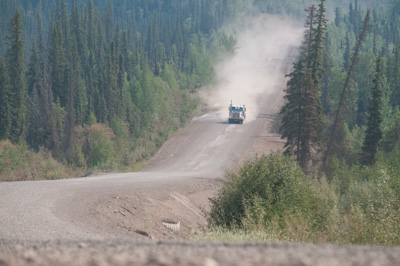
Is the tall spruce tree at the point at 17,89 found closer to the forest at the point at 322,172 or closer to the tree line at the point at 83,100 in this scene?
the tree line at the point at 83,100

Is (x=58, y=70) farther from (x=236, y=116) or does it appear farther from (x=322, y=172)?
(x=322, y=172)

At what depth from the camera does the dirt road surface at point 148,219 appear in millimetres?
6898

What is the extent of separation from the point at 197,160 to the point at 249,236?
3003 cm

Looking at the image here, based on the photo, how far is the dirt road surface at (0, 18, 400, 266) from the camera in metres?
6.90

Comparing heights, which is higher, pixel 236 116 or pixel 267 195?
pixel 236 116

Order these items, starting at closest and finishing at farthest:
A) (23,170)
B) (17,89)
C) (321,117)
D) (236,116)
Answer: (23,170)
(321,117)
(236,116)
(17,89)

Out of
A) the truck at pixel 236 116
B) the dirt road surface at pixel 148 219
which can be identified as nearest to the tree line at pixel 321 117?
the dirt road surface at pixel 148 219

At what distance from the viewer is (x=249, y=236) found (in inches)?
481

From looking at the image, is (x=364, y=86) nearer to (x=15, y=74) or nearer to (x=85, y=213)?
(x=15, y=74)

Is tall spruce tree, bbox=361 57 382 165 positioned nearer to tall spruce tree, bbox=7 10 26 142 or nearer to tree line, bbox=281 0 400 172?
tree line, bbox=281 0 400 172

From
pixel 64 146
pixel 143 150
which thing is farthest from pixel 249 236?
pixel 64 146

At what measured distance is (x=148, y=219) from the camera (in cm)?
1948

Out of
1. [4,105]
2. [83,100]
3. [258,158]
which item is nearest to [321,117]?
[258,158]

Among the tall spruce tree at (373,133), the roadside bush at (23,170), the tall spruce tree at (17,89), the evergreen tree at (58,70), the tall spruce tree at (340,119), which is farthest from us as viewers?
the evergreen tree at (58,70)
